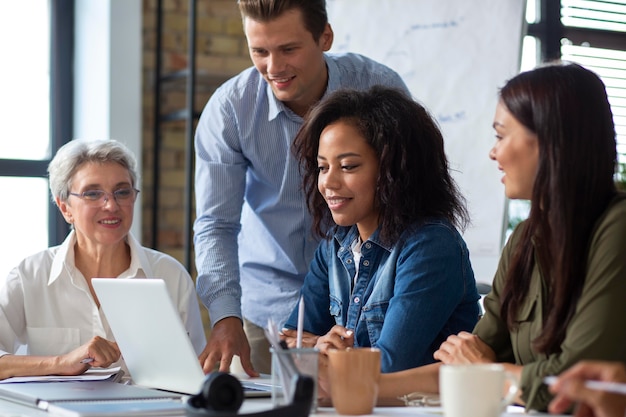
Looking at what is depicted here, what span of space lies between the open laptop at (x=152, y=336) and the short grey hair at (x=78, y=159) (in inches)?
33.3

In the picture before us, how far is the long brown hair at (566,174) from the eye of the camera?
1.62 metres

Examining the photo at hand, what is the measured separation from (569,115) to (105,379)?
1128 millimetres

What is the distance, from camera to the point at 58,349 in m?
Result: 2.46

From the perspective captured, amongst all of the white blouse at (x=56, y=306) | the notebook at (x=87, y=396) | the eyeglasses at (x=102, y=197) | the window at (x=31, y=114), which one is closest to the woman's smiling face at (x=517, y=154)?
the notebook at (x=87, y=396)

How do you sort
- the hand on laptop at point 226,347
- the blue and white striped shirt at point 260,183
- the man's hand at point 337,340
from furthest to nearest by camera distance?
the blue and white striped shirt at point 260,183 → the hand on laptop at point 226,347 → the man's hand at point 337,340

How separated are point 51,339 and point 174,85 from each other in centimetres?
191

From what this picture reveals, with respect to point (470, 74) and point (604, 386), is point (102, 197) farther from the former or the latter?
point (604, 386)

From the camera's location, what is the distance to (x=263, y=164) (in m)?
2.68

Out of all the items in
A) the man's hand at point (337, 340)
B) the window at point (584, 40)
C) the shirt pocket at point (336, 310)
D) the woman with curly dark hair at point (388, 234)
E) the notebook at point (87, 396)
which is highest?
the window at point (584, 40)

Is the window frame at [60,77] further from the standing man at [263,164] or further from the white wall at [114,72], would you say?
the standing man at [263,164]

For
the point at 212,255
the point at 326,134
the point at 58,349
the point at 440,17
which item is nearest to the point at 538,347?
the point at 326,134

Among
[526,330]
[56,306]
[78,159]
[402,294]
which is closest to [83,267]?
[56,306]

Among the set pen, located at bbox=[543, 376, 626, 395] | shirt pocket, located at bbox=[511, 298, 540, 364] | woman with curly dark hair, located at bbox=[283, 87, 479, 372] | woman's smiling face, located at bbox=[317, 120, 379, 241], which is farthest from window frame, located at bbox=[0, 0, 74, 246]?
pen, located at bbox=[543, 376, 626, 395]

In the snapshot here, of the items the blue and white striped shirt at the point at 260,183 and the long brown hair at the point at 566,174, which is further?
the blue and white striped shirt at the point at 260,183
